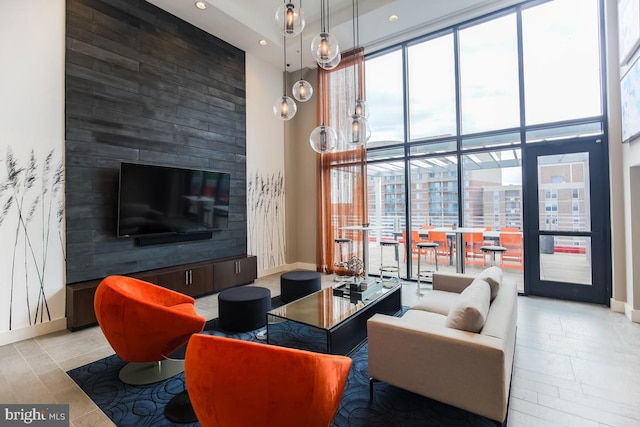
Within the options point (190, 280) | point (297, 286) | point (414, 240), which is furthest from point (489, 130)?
point (190, 280)

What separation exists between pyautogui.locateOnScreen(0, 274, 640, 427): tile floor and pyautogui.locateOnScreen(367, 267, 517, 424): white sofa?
471 mm

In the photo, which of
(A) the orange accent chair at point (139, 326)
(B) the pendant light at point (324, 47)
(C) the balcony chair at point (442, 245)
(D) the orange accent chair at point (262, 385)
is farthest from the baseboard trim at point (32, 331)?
(C) the balcony chair at point (442, 245)

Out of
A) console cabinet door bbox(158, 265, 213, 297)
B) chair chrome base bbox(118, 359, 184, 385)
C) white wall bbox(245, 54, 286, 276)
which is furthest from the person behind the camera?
white wall bbox(245, 54, 286, 276)

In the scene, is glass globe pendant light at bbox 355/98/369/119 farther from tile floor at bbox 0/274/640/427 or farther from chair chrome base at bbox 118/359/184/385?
chair chrome base at bbox 118/359/184/385

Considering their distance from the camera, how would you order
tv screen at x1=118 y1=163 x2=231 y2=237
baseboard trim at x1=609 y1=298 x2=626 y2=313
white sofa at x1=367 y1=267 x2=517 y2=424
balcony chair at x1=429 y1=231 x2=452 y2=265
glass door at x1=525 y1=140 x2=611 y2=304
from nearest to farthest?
white sofa at x1=367 y1=267 x2=517 y2=424, baseboard trim at x1=609 y1=298 x2=626 y2=313, tv screen at x1=118 y1=163 x2=231 y2=237, glass door at x1=525 y1=140 x2=611 y2=304, balcony chair at x1=429 y1=231 x2=452 y2=265

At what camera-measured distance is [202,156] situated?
17.1ft

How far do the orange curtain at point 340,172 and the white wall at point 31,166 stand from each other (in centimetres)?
430

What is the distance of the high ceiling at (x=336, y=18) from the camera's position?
4762mm

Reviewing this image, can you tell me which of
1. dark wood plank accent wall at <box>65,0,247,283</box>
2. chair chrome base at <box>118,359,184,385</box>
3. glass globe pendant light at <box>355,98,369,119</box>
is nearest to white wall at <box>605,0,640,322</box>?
glass globe pendant light at <box>355,98,369,119</box>

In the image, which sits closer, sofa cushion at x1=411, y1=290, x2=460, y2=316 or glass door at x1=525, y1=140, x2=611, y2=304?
sofa cushion at x1=411, y1=290, x2=460, y2=316

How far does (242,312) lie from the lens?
3475 millimetres

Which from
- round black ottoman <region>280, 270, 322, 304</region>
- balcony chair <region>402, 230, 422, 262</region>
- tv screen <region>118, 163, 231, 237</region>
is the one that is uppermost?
tv screen <region>118, 163, 231, 237</region>

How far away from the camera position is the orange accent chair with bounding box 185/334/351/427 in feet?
4.47

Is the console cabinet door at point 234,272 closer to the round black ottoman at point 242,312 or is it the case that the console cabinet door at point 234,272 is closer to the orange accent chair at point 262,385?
the round black ottoman at point 242,312
